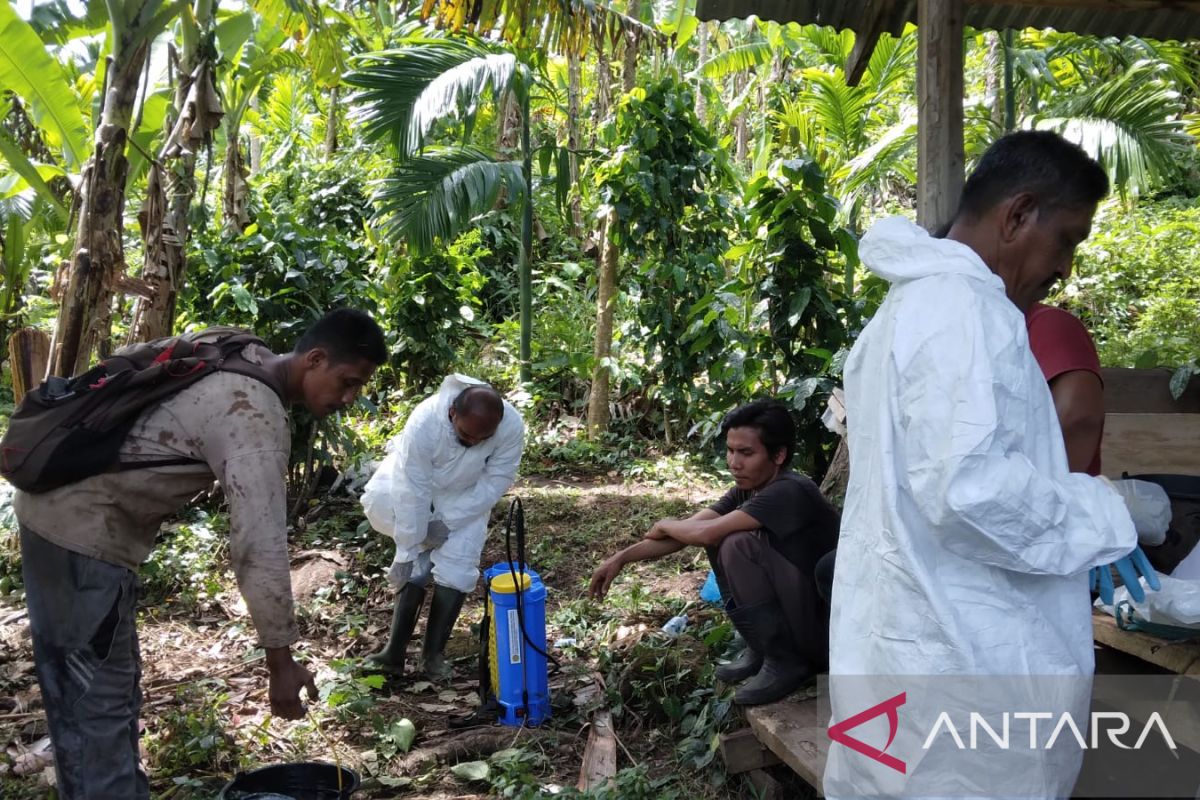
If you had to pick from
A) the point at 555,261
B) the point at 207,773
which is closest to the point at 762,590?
the point at 207,773

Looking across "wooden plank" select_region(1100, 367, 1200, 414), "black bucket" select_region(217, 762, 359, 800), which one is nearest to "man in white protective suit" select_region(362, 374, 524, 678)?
"black bucket" select_region(217, 762, 359, 800)

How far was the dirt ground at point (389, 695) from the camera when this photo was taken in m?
3.50

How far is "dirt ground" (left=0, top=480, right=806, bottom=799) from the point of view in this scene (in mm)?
3500

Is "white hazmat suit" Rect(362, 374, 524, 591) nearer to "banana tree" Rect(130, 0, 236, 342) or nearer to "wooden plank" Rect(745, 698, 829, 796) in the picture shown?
"wooden plank" Rect(745, 698, 829, 796)

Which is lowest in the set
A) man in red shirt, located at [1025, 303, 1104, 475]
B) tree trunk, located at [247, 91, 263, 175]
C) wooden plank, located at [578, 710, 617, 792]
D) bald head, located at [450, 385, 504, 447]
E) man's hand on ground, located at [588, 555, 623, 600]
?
wooden plank, located at [578, 710, 617, 792]

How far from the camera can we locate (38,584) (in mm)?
2637

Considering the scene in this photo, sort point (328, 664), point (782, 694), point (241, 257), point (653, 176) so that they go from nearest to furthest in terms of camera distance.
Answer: point (782, 694) → point (328, 664) → point (241, 257) → point (653, 176)

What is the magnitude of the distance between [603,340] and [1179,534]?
21.2 ft

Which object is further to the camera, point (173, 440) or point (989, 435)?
point (173, 440)

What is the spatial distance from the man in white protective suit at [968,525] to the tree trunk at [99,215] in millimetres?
4298

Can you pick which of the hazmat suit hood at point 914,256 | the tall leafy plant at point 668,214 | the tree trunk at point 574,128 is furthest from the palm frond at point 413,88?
the hazmat suit hood at point 914,256

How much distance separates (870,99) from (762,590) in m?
6.57

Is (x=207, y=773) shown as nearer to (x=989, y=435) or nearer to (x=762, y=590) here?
(x=762, y=590)

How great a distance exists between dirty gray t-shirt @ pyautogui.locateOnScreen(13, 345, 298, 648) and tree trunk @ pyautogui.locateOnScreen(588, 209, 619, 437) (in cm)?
598
